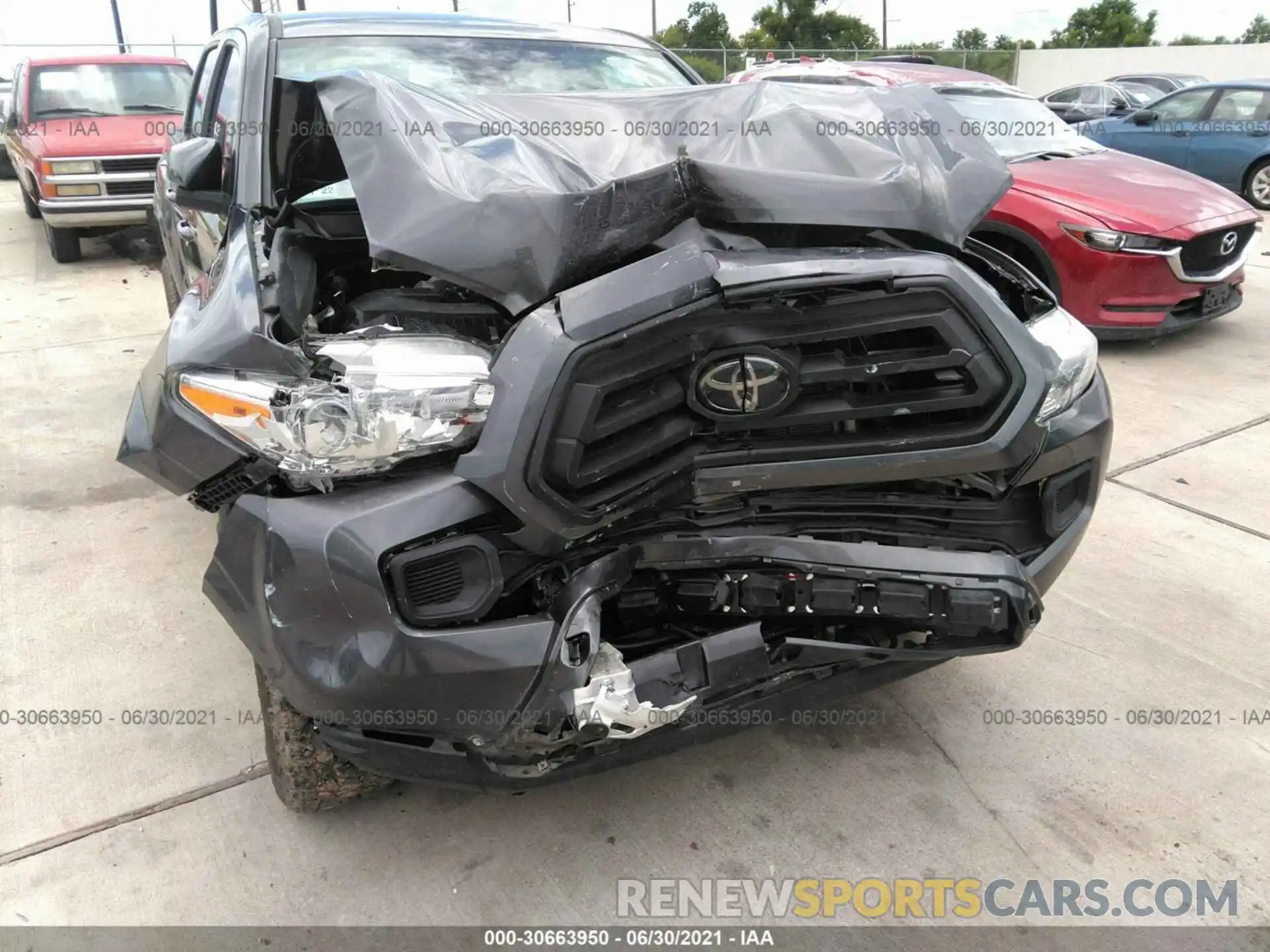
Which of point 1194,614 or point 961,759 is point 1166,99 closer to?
point 1194,614

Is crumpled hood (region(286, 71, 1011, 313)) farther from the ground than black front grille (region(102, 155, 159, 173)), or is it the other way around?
crumpled hood (region(286, 71, 1011, 313))

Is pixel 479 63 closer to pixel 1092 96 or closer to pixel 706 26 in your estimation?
pixel 1092 96

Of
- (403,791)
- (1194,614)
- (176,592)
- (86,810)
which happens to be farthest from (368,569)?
(1194,614)

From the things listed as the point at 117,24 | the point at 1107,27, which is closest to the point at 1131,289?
the point at 117,24

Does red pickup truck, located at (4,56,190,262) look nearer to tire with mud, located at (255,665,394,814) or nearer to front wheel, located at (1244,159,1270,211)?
tire with mud, located at (255,665,394,814)

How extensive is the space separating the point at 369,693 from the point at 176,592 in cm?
198

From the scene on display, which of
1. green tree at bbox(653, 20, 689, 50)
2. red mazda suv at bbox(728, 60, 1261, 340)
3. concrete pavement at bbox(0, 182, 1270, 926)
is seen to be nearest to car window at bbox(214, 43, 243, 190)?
concrete pavement at bbox(0, 182, 1270, 926)

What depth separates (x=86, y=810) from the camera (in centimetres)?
239

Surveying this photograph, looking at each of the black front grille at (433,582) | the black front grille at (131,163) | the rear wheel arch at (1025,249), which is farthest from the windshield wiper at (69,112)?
the black front grille at (433,582)

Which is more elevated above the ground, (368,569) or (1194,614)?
(368,569)

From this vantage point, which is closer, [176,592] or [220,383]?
[220,383]

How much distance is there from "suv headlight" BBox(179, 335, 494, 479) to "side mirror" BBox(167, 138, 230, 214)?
131 cm

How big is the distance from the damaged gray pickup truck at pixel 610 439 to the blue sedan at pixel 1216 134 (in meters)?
10.7

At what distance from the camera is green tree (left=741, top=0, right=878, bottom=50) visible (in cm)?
4684
